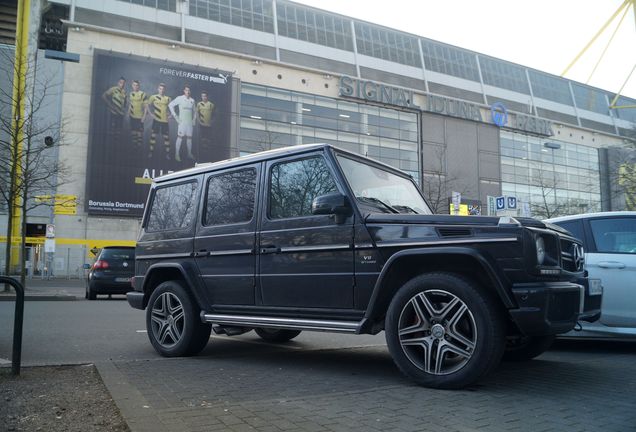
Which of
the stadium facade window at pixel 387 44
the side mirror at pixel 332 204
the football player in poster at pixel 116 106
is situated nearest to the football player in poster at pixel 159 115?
the football player in poster at pixel 116 106

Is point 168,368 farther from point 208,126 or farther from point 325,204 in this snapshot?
point 208,126

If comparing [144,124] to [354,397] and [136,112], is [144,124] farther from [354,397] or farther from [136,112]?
[354,397]

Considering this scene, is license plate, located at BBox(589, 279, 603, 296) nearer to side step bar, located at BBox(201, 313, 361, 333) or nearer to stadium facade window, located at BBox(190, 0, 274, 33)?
side step bar, located at BBox(201, 313, 361, 333)

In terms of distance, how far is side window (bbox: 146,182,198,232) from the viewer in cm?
626

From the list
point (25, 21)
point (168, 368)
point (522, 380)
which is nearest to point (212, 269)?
point (168, 368)

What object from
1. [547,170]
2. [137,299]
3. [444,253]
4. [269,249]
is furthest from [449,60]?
[444,253]

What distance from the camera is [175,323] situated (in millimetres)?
6039

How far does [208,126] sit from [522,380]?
3819 cm

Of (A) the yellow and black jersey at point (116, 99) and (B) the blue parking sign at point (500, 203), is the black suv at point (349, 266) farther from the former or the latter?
(A) the yellow and black jersey at point (116, 99)

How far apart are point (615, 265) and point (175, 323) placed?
5.21 m

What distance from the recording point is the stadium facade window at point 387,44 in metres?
48.7

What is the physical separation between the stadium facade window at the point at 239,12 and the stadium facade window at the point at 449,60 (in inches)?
660

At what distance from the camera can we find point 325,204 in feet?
14.8

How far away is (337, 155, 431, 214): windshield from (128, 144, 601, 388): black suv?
0.02 m
